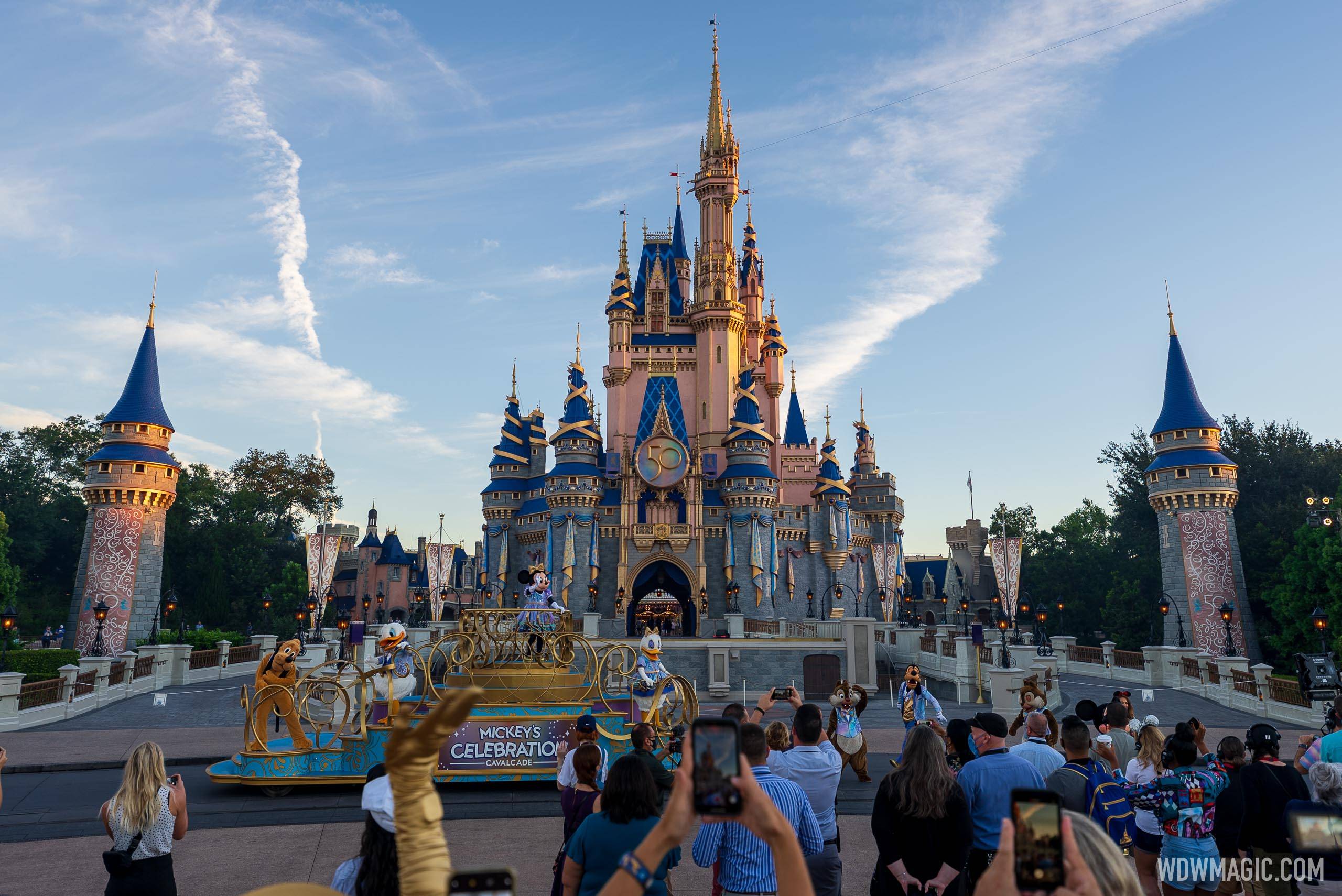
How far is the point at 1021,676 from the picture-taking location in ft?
69.8

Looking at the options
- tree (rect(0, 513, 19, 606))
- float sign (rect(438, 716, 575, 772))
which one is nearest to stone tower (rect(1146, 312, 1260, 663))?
float sign (rect(438, 716, 575, 772))

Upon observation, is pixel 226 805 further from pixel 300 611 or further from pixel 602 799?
pixel 300 611

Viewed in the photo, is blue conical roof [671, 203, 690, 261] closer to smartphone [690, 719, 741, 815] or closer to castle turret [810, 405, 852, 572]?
castle turret [810, 405, 852, 572]

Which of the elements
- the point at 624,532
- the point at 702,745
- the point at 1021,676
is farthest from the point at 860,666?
the point at 702,745

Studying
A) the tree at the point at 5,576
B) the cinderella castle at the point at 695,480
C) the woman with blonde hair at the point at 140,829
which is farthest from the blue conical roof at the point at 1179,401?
the tree at the point at 5,576

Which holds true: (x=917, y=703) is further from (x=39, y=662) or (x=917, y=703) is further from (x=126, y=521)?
(x=126, y=521)

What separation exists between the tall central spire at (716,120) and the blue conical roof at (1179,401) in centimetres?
3420

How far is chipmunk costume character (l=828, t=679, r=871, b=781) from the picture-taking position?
12023 millimetres

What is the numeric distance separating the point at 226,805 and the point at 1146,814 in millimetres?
11070

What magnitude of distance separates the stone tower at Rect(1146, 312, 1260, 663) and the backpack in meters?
34.3

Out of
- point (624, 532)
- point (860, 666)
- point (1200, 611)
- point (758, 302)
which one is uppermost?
point (758, 302)

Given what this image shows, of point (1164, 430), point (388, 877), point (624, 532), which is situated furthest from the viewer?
point (624, 532)

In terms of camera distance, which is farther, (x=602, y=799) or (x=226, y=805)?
(x=226, y=805)

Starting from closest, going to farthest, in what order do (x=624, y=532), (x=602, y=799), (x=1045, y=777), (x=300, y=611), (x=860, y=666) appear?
1. (x=602, y=799)
2. (x=1045, y=777)
3. (x=300, y=611)
4. (x=860, y=666)
5. (x=624, y=532)
